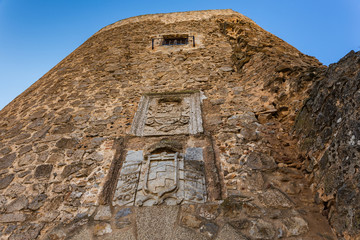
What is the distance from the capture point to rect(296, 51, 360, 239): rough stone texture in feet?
7.09

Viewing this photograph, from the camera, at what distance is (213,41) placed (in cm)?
611

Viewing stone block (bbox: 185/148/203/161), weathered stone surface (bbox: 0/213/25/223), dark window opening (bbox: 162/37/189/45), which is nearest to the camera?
weathered stone surface (bbox: 0/213/25/223)

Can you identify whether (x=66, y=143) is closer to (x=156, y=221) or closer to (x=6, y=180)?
(x=6, y=180)

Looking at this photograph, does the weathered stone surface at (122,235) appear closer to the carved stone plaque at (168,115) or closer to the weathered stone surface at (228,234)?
the weathered stone surface at (228,234)

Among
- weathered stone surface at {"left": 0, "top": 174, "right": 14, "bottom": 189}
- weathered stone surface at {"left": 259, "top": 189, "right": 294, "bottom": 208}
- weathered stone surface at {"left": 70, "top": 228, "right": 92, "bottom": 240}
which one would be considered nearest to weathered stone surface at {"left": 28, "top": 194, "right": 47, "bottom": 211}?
weathered stone surface at {"left": 0, "top": 174, "right": 14, "bottom": 189}

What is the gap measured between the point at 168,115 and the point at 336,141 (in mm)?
2202

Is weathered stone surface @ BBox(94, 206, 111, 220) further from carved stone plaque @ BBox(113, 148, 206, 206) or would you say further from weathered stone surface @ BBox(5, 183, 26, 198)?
weathered stone surface @ BBox(5, 183, 26, 198)

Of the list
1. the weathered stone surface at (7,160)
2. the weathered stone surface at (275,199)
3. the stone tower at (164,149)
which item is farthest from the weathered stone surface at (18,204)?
the weathered stone surface at (275,199)

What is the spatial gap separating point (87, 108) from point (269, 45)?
379cm

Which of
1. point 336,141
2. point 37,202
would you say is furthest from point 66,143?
point 336,141

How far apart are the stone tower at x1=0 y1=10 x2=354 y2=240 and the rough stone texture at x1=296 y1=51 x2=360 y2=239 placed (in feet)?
0.49

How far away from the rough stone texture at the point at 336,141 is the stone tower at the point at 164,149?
0.49 ft

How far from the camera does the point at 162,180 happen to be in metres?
2.70

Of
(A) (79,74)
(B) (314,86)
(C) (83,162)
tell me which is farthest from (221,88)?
(A) (79,74)
